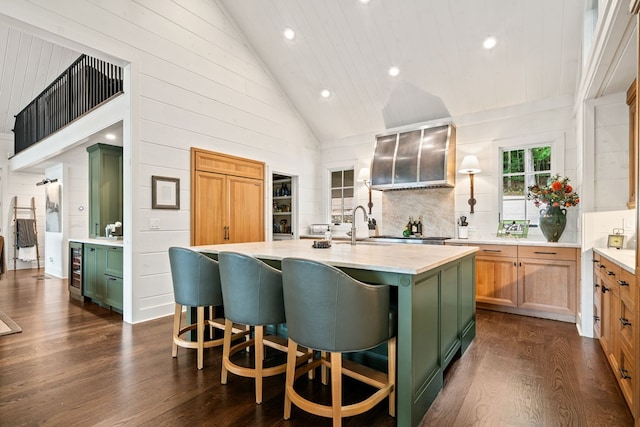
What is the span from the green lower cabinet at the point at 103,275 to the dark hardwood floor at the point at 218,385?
703 millimetres

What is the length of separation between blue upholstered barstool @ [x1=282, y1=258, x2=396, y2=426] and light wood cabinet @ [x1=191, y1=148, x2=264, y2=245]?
2937mm

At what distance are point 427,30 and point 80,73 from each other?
16.4 feet

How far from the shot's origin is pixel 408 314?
1747 mm

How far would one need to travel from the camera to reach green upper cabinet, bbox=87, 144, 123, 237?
4.95 metres

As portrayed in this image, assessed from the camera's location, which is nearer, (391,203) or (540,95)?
(540,95)

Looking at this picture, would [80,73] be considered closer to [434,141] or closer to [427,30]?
[427,30]

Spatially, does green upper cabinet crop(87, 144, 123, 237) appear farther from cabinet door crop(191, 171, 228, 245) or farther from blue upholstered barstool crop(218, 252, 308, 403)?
blue upholstered barstool crop(218, 252, 308, 403)

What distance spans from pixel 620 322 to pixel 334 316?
6.49ft

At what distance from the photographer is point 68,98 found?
17.0 ft

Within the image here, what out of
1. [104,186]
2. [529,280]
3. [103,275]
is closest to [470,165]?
A: [529,280]

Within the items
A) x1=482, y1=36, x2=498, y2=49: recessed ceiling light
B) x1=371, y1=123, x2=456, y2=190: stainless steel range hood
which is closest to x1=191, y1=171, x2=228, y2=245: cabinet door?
x1=371, y1=123, x2=456, y2=190: stainless steel range hood

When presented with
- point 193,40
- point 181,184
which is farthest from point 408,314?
point 193,40

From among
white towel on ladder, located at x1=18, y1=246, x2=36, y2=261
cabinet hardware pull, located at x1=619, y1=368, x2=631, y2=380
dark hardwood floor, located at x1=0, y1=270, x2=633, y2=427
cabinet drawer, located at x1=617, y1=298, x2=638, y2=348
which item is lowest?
dark hardwood floor, located at x1=0, y1=270, x2=633, y2=427

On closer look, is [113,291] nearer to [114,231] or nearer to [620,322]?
[114,231]
